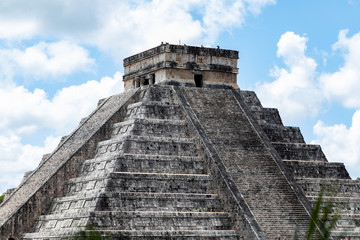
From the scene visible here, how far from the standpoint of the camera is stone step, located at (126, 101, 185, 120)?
63.4 feet

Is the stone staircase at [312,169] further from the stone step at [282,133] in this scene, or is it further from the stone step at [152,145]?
the stone step at [152,145]

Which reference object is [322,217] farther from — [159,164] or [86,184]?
[86,184]

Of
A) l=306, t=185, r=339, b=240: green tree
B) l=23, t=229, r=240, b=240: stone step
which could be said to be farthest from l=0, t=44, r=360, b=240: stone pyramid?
l=306, t=185, r=339, b=240: green tree

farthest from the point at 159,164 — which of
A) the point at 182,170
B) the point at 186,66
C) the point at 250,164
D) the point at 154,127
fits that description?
the point at 186,66

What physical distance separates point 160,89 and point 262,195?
607cm

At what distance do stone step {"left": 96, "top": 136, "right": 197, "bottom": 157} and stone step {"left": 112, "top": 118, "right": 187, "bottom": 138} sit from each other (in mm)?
548

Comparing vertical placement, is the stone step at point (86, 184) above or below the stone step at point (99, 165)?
below

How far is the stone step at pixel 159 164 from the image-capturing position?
16.7 meters

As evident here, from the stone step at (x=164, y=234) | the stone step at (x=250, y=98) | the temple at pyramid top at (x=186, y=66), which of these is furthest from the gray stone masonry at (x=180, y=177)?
the temple at pyramid top at (x=186, y=66)

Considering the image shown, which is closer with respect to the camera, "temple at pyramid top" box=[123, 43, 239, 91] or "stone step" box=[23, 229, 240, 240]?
"stone step" box=[23, 229, 240, 240]

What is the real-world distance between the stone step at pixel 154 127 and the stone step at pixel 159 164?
135cm

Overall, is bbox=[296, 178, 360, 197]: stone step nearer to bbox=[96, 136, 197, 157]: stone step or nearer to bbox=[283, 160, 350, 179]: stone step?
bbox=[283, 160, 350, 179]: stone step

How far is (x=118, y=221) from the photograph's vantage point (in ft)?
49.0

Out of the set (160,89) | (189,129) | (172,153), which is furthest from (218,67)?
(172,153)
